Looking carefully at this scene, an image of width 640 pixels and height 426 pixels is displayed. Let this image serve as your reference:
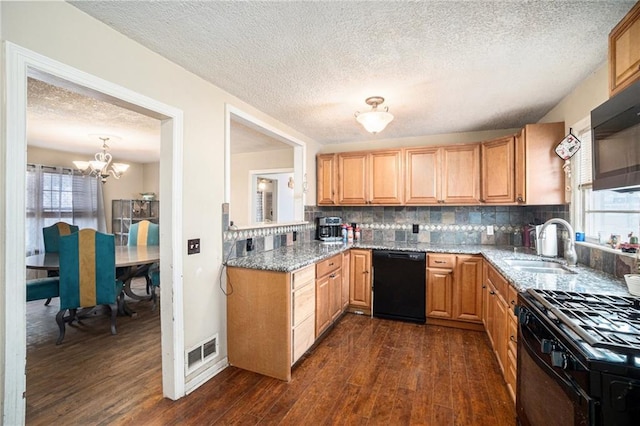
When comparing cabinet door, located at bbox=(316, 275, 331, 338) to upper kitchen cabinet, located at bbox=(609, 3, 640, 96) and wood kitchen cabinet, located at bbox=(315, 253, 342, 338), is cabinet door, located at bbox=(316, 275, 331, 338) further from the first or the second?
upper kitchen cabinet, located at bbox=(609, 3, 640, 96)

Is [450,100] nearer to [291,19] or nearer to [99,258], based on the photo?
[291,19]

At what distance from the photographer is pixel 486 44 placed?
1717 mm

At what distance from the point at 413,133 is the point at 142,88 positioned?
3070 mm

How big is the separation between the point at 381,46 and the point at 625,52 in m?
1.15

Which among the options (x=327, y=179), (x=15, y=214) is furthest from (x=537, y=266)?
(x=15, y=214)

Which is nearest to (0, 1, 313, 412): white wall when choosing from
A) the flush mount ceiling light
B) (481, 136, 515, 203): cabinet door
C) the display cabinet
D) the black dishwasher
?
the flush mount ceiling light

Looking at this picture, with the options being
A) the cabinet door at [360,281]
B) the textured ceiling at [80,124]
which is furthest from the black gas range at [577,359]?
the textured ceiling at [80,124]

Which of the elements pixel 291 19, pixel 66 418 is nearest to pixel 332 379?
pixel 66 418

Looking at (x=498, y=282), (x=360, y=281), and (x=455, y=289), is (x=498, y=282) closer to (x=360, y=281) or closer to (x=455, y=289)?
(x=455, y=289)

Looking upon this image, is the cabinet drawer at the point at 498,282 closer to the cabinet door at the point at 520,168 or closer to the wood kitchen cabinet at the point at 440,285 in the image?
the wood kitchen cabinet at the point at 440,285

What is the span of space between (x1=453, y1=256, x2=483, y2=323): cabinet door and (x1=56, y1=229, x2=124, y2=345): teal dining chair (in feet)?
12.1

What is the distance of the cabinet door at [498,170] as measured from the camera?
301cm

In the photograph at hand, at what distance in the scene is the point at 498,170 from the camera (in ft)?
10.3

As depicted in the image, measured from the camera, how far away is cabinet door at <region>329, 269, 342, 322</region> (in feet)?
9.95
